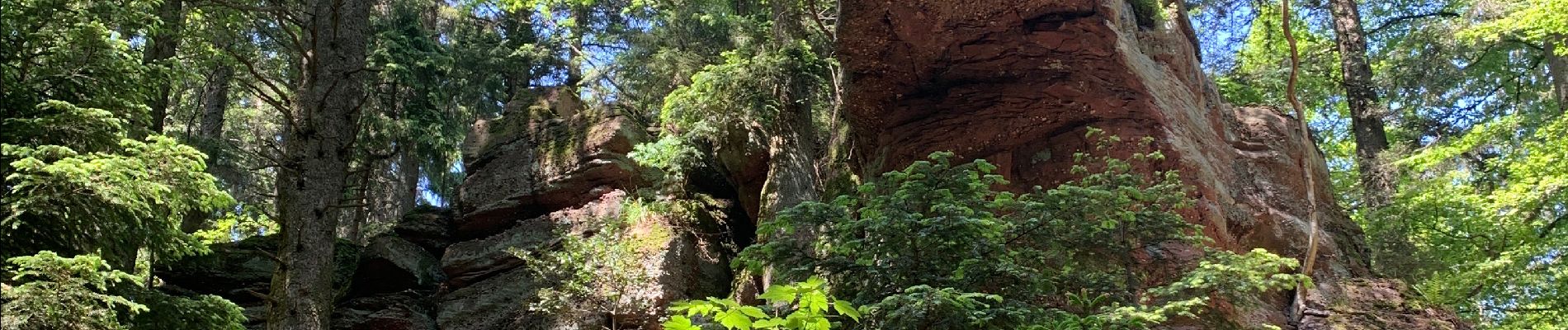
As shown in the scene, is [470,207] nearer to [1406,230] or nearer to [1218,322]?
[1218,322]

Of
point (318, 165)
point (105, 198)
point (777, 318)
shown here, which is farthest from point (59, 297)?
point (777, 318)

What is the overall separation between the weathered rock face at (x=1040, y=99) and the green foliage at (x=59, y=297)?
6216 millimetres

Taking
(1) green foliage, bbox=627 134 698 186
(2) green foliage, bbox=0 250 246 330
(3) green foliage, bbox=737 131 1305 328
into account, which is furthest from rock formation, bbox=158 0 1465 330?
(2) green foliage, bbox=0 250 246 330

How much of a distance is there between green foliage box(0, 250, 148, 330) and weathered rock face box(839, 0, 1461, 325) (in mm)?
6216

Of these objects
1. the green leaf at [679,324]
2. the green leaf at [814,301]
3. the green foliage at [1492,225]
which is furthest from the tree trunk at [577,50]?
the green leaf at [679,324]

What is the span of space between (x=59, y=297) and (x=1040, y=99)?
7.50m

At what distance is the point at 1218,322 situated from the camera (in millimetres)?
7098

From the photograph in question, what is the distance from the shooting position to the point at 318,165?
8352 millimetres

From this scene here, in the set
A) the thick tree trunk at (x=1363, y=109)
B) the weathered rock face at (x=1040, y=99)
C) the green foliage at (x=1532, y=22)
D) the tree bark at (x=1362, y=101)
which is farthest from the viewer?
the tree bark at (x=1362, y=101)

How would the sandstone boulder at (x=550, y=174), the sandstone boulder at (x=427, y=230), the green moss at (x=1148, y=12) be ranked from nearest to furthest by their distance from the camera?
the green moss at (x=1148, y=12) → the sandstone boulder at (x=550, y=174) → the sandstone boulder at (x=427, y=230)

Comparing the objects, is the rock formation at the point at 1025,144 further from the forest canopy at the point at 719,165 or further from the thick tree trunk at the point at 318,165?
the thick tree trunk at the point at 318,165

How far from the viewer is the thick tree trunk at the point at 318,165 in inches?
310

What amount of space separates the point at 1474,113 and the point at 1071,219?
1449cm

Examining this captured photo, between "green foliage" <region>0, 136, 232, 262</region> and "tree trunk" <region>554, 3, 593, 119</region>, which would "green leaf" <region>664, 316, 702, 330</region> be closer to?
"green foliage" <region>0, 136, 232, 262</region>
